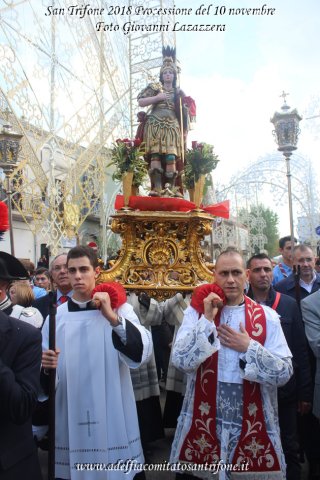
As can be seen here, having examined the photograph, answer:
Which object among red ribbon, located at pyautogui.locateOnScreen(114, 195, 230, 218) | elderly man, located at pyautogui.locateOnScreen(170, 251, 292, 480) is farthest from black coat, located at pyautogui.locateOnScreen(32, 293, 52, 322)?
elderly man, located at pyautogui.locateOnScreen(170, 251, 292, 480)

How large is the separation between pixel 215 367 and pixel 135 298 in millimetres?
1698

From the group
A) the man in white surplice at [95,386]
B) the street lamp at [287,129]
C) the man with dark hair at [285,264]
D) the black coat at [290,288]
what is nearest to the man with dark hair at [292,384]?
the black coat at [290,288]

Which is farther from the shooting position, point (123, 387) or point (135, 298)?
point (135, 298)

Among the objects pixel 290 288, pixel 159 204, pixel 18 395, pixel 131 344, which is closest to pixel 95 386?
pixel 131 344

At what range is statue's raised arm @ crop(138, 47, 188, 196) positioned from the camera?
4.90 meters

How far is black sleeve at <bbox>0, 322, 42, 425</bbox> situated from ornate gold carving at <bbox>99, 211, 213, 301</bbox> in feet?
7.32

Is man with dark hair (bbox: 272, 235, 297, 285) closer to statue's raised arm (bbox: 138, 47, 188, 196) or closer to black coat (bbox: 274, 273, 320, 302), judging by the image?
black coat (bbox: 274, 273, 320, 302)

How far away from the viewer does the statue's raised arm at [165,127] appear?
193 inches

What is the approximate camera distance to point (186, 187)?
→ 5023mm

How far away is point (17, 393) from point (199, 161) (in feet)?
11.3

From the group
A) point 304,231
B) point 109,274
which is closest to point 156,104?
point 109,274

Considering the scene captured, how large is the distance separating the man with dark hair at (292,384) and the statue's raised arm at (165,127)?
200 cm

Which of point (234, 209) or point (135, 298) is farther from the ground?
point (234, 209)

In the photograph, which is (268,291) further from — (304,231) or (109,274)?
(304,231)
